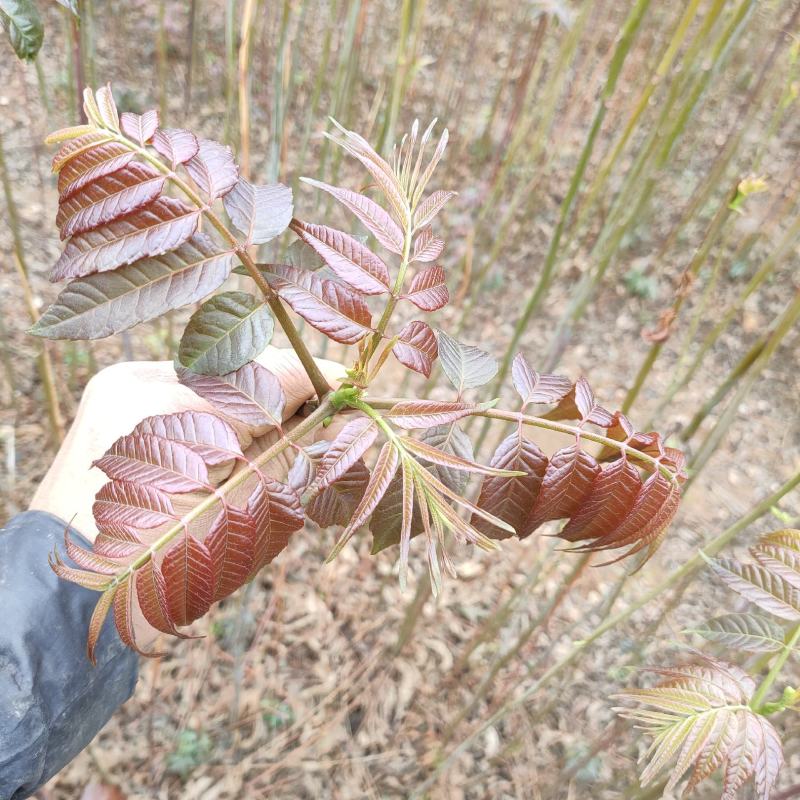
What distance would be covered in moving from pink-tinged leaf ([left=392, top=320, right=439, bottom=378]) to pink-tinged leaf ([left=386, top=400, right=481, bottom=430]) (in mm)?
45

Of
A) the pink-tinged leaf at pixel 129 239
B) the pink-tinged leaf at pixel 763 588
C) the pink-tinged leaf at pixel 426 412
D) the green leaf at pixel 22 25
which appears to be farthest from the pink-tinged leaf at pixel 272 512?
the green leaf at pixel 22 25

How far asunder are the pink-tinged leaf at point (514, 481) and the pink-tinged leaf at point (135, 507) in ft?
0.92

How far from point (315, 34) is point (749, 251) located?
2799 mm

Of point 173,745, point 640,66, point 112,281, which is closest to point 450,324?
point 640,66

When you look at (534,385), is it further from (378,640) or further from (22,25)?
(378,640)

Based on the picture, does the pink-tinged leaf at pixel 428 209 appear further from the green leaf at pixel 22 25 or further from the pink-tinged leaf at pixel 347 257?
the green leaf at pixel 22 25

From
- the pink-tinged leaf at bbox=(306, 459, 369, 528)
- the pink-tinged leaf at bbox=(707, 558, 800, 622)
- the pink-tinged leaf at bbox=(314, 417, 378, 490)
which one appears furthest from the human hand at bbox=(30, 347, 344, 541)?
the pink-tinged leaf at bbox=(707, 558, 800, 622)

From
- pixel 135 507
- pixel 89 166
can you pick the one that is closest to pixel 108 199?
pixel 89 166

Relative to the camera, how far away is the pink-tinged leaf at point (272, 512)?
22.0 inches

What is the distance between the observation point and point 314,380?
694 millimetres

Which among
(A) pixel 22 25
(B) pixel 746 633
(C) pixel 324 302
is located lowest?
(B) pixel 746 633

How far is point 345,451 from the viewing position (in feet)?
1.83

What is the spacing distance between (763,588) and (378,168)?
1.89 ft

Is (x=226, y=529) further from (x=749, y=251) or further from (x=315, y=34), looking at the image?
(x=315, y=34)
